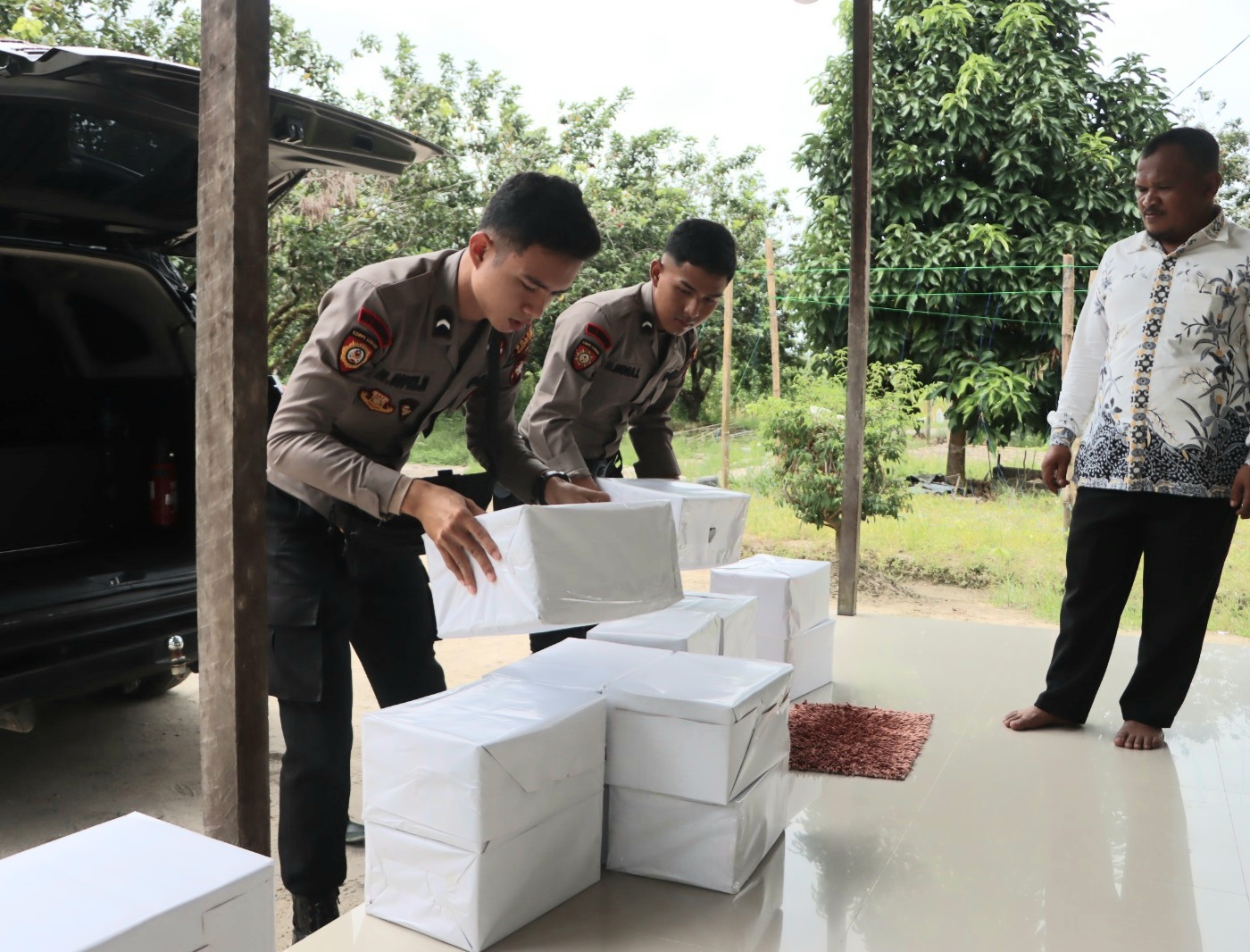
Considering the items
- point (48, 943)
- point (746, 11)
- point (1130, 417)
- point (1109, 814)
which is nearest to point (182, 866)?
point (48, 943)

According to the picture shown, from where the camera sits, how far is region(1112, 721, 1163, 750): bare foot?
2.68 metres

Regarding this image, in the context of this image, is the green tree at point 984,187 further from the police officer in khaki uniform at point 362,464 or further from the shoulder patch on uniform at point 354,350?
the shoulder patch on uniform at point 354,350

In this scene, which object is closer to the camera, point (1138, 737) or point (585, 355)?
point (585, 355)

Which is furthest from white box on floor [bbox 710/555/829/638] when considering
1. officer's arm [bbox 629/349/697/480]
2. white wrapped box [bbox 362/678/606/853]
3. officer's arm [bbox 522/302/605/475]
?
white wrapped box [bbox 362/678/606/853]

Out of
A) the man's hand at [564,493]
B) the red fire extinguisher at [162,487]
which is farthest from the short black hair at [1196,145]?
the red fire extinguisher at [162,487]

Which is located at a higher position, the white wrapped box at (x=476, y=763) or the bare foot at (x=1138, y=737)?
the white wrapped box at (x=476, y=763)

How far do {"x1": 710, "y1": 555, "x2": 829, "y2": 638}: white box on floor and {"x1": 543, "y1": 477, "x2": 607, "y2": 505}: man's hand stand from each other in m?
1.03

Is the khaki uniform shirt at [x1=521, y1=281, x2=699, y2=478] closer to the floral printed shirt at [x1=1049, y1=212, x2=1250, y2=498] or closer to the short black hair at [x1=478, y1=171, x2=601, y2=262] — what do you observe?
the short black hair at [x1=478, y1=171, x2=601, y2=262]

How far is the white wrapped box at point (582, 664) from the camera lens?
2006 millimetres

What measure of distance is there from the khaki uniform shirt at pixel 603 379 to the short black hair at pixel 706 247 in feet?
0.69

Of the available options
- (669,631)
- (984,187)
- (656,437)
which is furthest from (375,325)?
(984,187)

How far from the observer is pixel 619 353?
2.52 metres

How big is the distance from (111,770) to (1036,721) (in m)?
2.43

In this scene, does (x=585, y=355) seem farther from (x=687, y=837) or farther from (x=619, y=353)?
(x=687, y=837)
